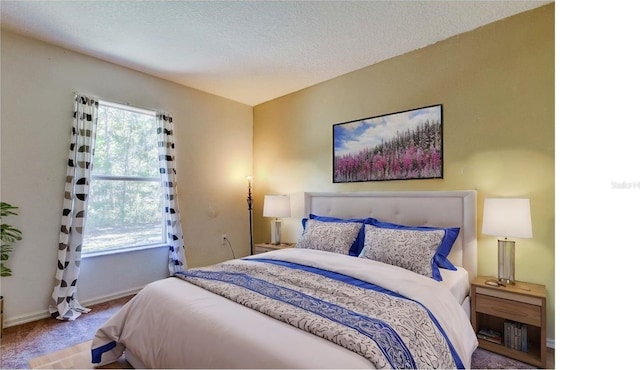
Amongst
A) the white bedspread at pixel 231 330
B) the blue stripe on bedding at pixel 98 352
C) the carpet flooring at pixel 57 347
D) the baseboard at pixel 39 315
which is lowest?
the carpet flooring at pixel 57 347

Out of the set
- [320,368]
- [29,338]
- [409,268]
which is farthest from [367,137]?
[29,338]

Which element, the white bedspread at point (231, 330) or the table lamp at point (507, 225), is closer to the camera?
the white bedspread at point (231, 330)

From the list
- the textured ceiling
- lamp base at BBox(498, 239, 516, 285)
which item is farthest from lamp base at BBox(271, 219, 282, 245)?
lamp base at BBox(498, 239, 516, 285)

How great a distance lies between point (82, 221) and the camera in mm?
2793

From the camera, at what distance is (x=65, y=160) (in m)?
2.77

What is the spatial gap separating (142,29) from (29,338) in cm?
258

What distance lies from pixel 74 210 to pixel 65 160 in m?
0.47

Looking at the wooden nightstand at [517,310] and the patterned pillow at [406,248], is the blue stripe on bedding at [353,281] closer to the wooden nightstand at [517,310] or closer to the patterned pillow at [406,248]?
the patterned pillow at [406,248]

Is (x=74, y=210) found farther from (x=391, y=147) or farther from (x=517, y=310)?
(x=517, y=310)

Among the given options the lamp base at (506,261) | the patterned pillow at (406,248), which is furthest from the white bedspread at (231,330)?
the lamp base at (506,261)

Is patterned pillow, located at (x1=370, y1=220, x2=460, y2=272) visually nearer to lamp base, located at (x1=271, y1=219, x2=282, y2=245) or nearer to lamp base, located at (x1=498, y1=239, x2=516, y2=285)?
lamp base, located at (x1=498, y1=239, x2=516, y2=285)

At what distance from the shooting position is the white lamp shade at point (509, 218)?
2.03 metres

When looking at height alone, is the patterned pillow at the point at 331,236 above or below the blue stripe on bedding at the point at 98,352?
above

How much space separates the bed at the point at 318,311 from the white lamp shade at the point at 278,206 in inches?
40.6
